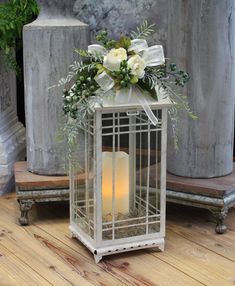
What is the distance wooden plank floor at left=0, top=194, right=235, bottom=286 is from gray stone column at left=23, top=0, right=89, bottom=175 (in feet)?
0.78

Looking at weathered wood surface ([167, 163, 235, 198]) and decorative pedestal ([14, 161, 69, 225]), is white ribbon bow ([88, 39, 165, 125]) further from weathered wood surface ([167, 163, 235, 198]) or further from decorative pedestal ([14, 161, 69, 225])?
decorative pedestal ([14, 161, 69, 225])

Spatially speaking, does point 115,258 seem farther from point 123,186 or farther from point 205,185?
point 205,185

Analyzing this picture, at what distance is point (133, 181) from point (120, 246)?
0.20m

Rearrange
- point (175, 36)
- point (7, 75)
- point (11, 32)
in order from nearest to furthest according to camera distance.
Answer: point (175, 36) → point (11, 32) → point (7, 75)

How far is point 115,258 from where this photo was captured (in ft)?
5.56

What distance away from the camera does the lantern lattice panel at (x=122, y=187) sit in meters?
1.62

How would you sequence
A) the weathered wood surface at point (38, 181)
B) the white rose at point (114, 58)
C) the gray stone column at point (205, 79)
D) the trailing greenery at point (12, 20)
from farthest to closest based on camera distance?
1. the trailing greenery at point (12, 20)
2. the weathered wood surface at point (38, 181)
3. the gray stone column at point (205, 79)
4. the white rose at point (114, 58)

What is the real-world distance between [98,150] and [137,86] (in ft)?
0.68

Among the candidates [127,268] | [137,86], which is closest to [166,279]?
[127,268]

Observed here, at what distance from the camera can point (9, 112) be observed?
2.41 m

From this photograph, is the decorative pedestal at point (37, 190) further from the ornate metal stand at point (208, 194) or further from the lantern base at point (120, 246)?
the ornate metal stand at point (208, 194)

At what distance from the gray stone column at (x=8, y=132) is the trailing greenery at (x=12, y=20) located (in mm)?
82

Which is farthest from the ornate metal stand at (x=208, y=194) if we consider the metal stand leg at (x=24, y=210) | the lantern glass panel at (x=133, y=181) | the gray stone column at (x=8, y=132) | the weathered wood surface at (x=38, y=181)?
the gray stone column at (x=8, y=132)

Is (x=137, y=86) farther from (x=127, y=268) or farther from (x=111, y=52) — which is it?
(x=127, y=268)
